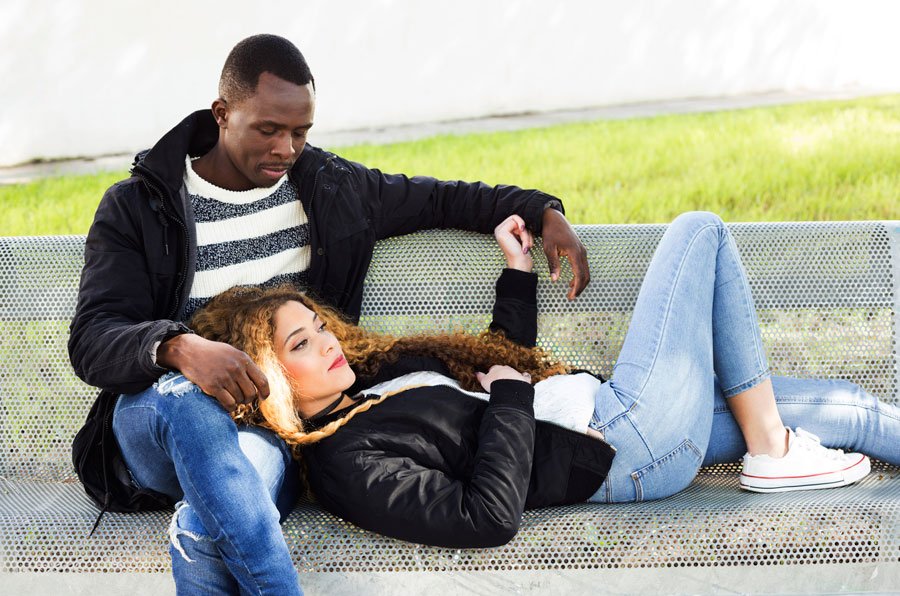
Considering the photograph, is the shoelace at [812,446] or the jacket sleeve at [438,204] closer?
the shoelace at [812,446]

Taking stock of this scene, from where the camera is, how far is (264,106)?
3078 millimetres

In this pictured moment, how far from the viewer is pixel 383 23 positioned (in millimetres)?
9180

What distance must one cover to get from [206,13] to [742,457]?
709 cm

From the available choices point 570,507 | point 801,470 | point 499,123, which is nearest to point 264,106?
point 570,507

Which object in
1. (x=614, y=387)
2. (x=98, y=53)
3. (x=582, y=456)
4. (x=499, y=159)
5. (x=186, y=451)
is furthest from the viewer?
(x=98, y=53)

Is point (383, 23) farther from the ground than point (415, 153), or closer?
farther from the ground

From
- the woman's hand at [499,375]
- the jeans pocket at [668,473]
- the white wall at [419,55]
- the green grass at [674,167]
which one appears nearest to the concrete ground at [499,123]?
the white wall at [419,55]

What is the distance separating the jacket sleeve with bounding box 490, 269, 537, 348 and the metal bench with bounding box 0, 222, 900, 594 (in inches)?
5.0

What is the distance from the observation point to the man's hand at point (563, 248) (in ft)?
11.0

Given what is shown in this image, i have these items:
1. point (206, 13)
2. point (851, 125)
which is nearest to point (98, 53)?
point (206, 13)

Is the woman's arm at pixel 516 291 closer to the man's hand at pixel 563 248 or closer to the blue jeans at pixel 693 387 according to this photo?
the man's hand at pixel 563 248

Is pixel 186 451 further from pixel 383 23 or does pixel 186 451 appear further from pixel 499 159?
pixel 383 23

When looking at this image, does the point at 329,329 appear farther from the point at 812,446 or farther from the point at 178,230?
the point at 812,446

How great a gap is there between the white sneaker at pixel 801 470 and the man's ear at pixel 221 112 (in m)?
1.93
